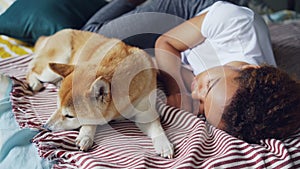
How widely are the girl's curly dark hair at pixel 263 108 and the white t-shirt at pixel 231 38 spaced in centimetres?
27

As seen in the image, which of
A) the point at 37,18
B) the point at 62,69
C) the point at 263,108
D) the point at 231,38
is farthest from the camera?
the point at 37,18

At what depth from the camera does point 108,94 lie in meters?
1.11

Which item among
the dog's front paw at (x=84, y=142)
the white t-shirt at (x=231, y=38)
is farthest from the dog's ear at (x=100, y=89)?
the white t-shirt at (x=231, y=38)

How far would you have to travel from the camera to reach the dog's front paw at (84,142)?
1066 millimetres

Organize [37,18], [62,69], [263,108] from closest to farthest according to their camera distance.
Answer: [263,108] → [62,69] → [37,18]

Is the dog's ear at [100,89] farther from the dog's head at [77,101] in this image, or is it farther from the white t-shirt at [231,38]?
the white t-shirt at [231,38]

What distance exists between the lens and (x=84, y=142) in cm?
107

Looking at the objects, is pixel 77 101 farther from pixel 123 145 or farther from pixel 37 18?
pixel 37 18

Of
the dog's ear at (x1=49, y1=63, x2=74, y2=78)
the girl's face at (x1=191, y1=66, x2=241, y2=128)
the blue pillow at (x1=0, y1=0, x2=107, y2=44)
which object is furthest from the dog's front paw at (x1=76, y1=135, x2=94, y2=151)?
the blue pillow at (x1=0, y1=0, x2=107, y2=44)

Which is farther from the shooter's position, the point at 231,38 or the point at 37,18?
the point at 37,18

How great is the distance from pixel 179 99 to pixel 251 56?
28 cm

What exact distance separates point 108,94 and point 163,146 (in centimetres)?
21

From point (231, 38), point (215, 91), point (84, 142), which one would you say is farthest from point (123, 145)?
point (231, 38)

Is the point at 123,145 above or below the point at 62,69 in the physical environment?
below
